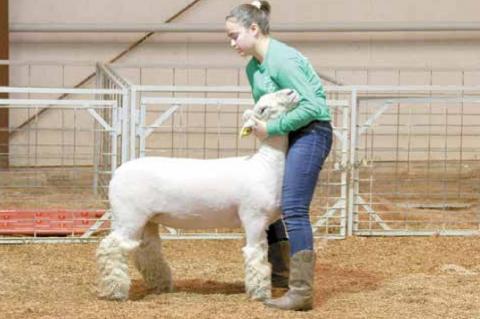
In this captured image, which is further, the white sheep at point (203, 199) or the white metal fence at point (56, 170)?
the white metal fence at point (56, 170)

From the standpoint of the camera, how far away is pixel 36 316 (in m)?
5.53

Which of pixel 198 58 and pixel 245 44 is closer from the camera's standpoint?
pixel 245 44

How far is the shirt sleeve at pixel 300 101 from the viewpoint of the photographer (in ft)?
18.4

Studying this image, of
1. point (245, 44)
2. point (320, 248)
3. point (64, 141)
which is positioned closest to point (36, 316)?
point (245, 44)

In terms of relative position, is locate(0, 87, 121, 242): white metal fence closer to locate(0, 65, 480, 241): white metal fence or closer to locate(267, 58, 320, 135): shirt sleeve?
locate(0, 65, 480, 241): white metal fence

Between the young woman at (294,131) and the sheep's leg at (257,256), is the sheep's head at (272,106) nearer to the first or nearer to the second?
the young woman at (294,131)

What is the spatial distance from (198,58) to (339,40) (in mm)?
1387

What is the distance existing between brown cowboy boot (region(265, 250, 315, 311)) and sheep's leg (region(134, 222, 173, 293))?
631 mm

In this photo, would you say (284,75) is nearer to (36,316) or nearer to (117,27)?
(36,316)

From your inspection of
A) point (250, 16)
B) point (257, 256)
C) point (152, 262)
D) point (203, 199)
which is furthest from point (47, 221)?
point (250, 16)

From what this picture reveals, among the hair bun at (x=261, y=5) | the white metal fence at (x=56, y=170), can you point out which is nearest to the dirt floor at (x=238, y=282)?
the white metal fence at (x=56, y=170)

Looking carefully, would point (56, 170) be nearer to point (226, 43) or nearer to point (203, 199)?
point (226, 43)

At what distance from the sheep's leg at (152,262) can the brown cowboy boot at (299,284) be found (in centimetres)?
63

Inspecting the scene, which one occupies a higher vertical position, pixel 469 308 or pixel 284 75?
pixel 284 75
